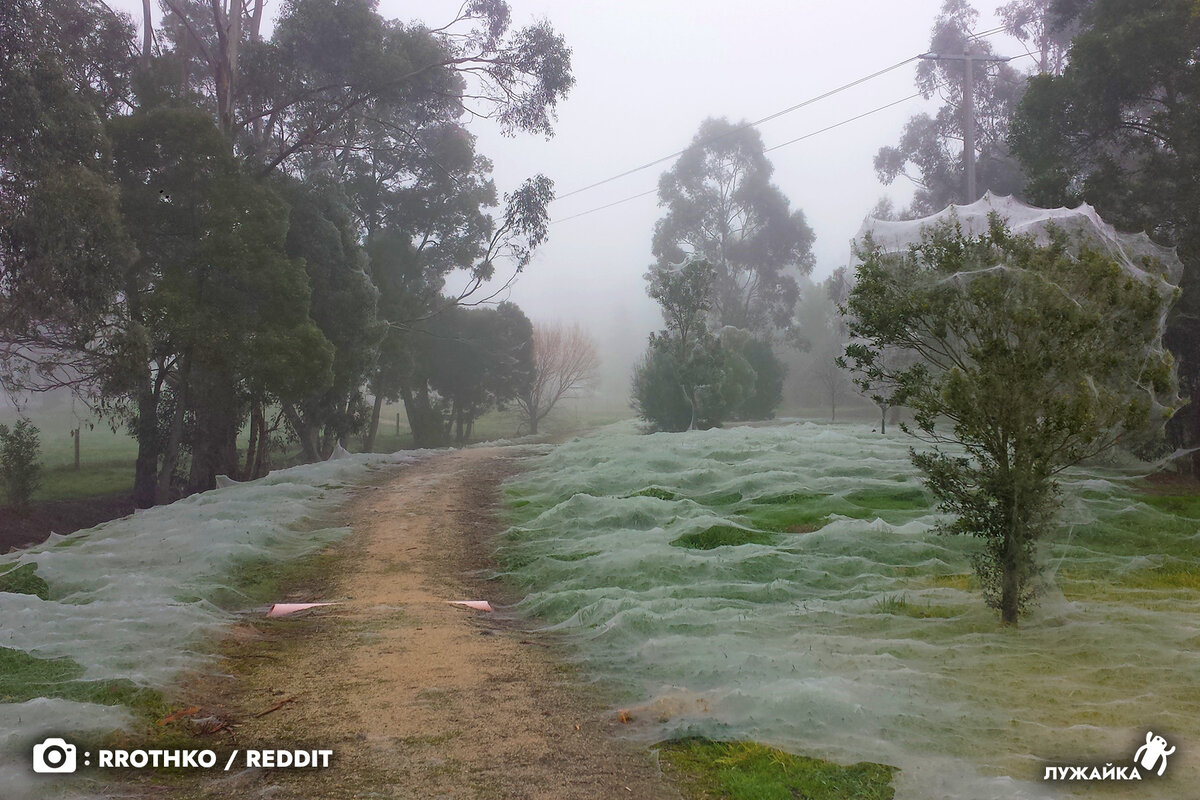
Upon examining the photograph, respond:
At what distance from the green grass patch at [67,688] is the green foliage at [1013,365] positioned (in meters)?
5.55

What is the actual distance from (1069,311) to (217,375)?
15.6 metres

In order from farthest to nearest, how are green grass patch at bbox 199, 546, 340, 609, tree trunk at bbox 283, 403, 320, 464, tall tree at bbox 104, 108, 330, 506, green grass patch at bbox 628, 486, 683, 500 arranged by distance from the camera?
1. tree trunk at bbox 283, 403, 320, 464
2. tall tree at bbox 104, 108, 330, 506
3. green grass patch at bbox 628, 486, 683, 500
4. green grass patch at bbox 199, 546, 340, 609

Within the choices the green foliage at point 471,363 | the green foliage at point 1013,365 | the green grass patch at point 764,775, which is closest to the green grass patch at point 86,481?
the green foliage at point 471,363

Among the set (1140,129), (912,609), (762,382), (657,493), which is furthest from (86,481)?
(762,382)

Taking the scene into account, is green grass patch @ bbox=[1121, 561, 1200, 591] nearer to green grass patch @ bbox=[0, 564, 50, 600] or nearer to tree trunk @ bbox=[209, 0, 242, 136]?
green grass patch @ bbox=[0, 564, 50, 600]

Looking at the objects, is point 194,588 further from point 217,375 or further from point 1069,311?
point 217,375

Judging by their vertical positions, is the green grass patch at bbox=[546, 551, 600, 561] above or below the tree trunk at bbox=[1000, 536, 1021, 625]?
below

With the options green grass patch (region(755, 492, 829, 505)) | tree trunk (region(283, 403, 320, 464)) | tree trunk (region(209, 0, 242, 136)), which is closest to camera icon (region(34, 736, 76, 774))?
green grass patch (region(755, 492, 829, 505))

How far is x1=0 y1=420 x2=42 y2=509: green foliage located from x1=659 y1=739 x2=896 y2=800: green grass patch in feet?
61.3

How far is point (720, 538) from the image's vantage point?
984 cm

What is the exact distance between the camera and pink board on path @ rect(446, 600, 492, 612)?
7719 mm

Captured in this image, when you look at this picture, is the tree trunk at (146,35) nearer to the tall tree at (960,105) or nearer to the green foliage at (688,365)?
the green foliage at (688,365)

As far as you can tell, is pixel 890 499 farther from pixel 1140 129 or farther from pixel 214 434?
pixel 214 434

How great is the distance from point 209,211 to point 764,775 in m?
16.7
